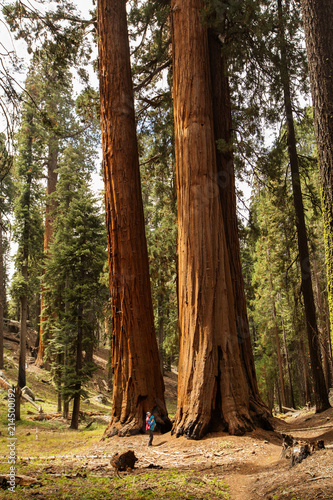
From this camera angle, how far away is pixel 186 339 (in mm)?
6266

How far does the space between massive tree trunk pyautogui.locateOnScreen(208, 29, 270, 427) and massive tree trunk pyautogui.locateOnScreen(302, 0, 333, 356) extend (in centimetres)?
263

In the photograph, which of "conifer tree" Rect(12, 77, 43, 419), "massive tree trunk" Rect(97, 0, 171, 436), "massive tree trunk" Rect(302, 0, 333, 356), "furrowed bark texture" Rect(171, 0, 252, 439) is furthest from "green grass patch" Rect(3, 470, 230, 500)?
"conifer tree" Rect(12, 77, 43, 419)

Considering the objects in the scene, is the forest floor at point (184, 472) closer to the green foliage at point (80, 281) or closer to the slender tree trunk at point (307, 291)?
the slender tree trunk at point (307, 291)

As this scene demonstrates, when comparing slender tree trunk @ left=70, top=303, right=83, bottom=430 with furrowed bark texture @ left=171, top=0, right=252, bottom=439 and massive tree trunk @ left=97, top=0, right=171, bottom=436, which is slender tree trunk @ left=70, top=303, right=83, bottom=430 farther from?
furrowed bark texture @ left=171, top=0, right=252, bottom=439

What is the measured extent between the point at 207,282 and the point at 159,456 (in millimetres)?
2636

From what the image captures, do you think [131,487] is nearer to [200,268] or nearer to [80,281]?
[200,268]

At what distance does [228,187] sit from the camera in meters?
7.68

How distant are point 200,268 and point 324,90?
3.13 m

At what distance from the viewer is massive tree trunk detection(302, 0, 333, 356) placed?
176 inches

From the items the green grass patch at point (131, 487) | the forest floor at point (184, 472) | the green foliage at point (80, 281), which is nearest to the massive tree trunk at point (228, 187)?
the forest floor at point (184, 472)

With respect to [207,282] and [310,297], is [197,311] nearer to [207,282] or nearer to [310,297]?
[207,282]

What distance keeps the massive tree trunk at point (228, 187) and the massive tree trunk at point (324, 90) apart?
2.63m

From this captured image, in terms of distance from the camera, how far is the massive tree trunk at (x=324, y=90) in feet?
14.7

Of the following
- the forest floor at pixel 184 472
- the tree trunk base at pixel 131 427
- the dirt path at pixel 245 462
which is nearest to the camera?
the dirt path at pixel 245 462
